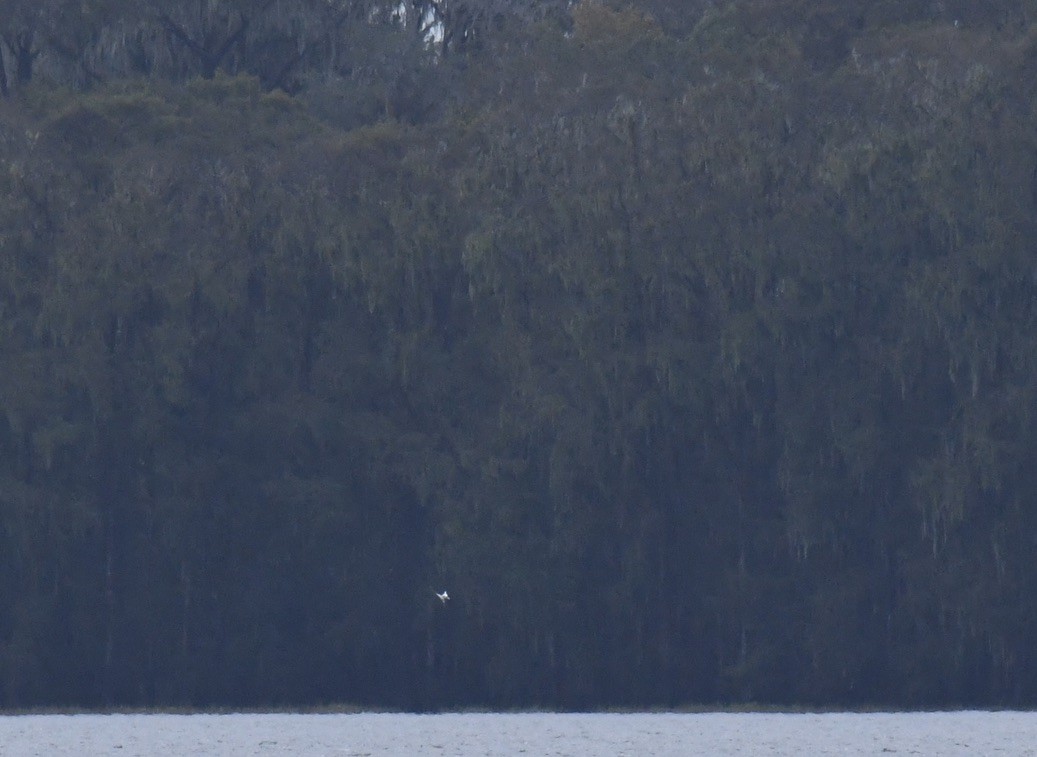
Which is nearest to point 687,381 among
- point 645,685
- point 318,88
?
point 645,685

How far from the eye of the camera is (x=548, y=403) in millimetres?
22297

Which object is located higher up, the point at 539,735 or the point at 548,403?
the point at 548,403

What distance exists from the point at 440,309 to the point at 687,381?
2996 millimetres

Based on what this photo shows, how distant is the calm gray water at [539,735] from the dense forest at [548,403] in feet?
17.2

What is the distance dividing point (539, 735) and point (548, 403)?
789 centimetres

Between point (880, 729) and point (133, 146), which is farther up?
point (133, 146)

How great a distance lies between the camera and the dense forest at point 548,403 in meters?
21.9

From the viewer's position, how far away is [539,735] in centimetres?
1472

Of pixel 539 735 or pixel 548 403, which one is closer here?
pixel 539 735

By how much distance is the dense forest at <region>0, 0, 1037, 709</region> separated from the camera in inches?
862

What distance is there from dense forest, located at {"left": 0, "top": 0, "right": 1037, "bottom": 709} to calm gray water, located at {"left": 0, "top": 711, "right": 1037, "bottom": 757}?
5.25 meters

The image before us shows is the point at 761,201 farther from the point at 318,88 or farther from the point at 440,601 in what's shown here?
the point at 318,88

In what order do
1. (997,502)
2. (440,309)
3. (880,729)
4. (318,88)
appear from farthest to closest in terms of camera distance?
1. (318,88)
2. (440,309)
3. (997,502)
4. (880,729)

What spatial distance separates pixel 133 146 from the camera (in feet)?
78.3
